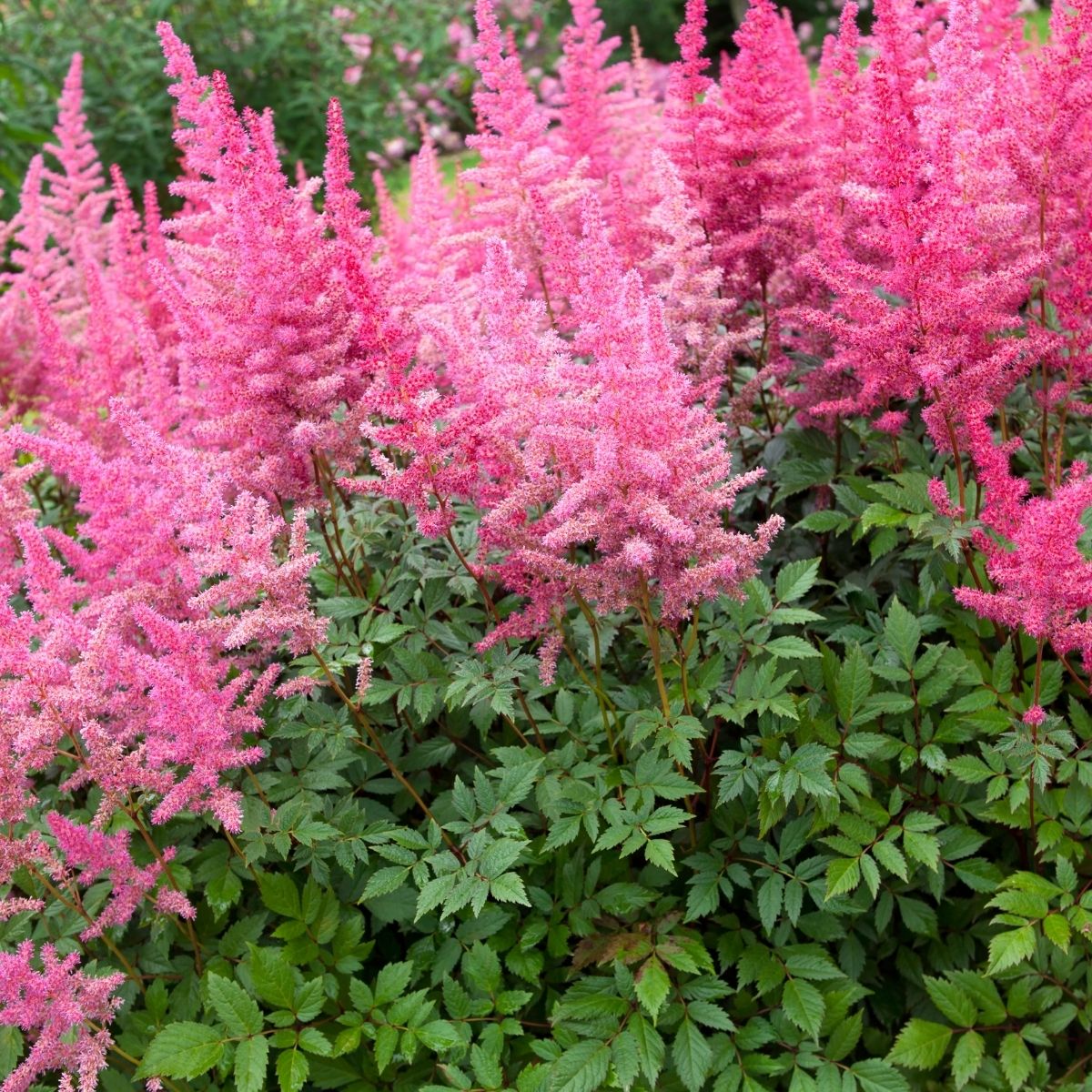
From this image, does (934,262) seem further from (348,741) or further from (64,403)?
(64,403)

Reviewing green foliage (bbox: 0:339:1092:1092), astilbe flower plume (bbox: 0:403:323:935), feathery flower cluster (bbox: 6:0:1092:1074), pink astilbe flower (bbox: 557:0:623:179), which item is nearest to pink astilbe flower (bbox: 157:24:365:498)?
feathery flower cluster (bbox: 6:0:1092:1074)

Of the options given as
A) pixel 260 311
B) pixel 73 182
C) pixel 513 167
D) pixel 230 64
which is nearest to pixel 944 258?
pixel 513 167

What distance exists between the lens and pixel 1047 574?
221cm

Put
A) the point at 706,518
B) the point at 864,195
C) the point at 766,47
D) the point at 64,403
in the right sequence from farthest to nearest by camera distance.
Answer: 1. the point at 64,403
2. the point at 766,47
3. the point at 864,195
4. the point at 706,518

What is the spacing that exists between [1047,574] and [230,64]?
31.7 feet

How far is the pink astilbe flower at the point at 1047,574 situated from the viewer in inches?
86.1

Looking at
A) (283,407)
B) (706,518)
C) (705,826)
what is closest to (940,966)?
(705,826)

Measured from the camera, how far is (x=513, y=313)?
2.35m

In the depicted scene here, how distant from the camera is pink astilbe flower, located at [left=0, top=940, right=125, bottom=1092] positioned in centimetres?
222

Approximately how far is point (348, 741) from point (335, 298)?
1.11 meters

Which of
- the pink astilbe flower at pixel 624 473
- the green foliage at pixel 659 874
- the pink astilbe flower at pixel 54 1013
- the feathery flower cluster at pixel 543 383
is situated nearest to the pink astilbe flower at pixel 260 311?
the feathery flower cluster at pixel 543 383

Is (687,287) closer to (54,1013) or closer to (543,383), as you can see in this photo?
(543,383)

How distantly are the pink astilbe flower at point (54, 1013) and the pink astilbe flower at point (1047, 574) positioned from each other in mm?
1960

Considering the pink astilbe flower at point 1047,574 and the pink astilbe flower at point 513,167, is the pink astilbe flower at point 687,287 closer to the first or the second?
the pink astilbe flower at point 513,167
